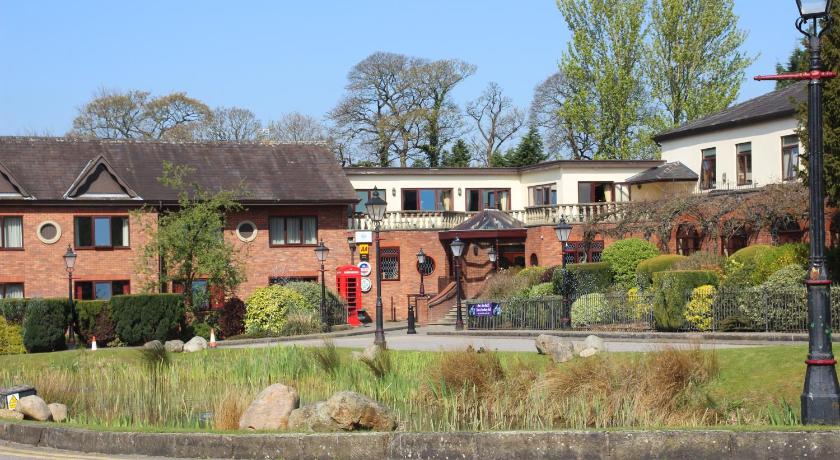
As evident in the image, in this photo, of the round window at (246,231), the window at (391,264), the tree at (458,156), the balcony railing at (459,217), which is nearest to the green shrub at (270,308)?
the round window at (246,231)

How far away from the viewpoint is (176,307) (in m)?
38.3

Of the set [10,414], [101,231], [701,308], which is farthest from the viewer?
[101,231]

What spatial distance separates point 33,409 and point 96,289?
99.4 ft

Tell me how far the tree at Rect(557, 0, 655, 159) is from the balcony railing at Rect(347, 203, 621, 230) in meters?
12.7

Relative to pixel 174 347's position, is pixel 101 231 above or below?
above

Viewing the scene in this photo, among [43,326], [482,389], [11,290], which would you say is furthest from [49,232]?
[482,389]

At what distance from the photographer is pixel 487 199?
58.1m

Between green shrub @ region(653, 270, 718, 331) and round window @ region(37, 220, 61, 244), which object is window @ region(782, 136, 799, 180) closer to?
green shrub @ region(653, 270, 718, 331)

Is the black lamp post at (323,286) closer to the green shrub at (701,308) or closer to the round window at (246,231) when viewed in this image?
the round window at (246,231)

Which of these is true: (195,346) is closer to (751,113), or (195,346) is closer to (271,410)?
(271,410)

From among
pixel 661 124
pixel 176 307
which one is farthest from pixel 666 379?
pixel 661 124

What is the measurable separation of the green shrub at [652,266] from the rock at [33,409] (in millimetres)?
23132

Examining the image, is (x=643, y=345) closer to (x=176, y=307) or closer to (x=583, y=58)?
(x=176, y=307)

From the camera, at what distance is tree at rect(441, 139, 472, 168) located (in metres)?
73.8
